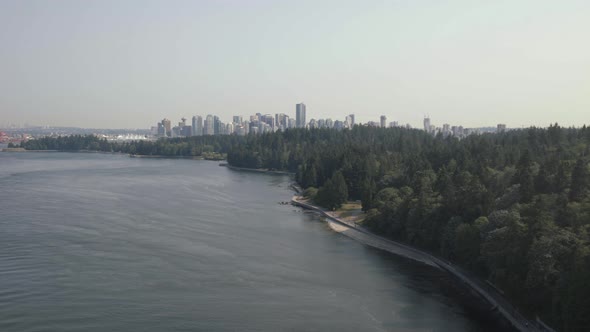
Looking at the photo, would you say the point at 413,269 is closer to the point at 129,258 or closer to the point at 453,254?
the point at 453,254

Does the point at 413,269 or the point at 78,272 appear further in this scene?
the point at 413,269

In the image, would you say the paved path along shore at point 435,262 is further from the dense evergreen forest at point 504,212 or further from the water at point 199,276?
the water at point 199,276

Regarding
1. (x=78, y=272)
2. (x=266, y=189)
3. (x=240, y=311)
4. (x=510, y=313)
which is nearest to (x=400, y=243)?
(x=510, y=313)

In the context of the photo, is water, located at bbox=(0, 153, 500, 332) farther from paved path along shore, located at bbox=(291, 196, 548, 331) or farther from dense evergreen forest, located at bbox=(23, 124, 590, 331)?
dense evergreen forest, located at bbox=(23, 124, 590, 331)

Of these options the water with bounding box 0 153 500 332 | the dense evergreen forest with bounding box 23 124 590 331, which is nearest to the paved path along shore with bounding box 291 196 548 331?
the dense evergreen forest with bounding box 23 124 590 331

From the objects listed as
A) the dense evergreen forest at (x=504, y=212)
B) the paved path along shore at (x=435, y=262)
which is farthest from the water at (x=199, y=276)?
the dense evergreen forest at (x=504, y=212)
